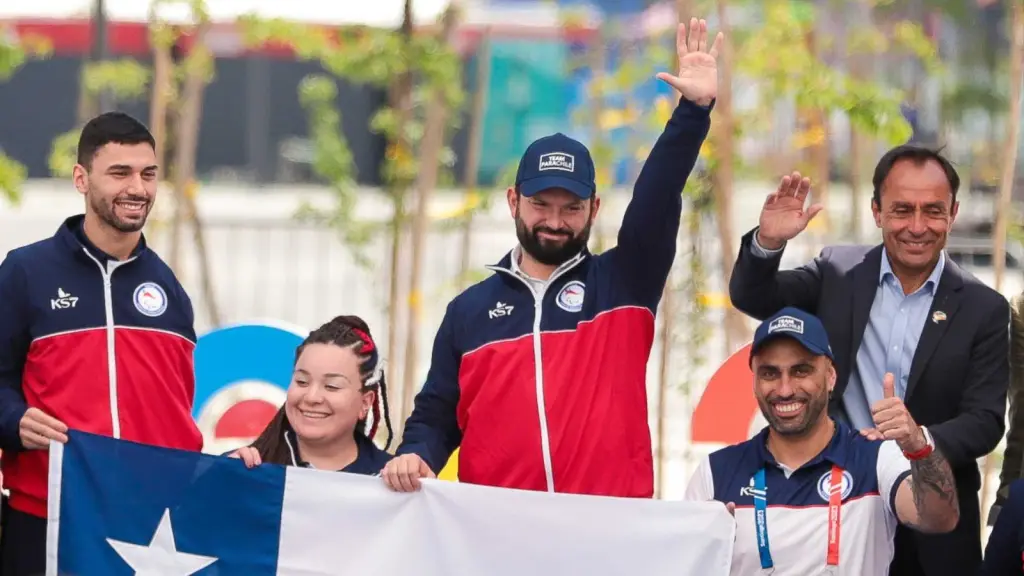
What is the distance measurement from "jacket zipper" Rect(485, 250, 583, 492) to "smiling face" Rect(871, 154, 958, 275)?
1038 mm

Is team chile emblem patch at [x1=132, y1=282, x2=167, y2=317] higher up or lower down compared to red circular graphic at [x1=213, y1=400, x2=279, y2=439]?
higher up

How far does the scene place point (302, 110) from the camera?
3131 centimetres

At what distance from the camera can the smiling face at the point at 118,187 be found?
485 cm

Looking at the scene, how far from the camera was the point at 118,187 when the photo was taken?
4852mm

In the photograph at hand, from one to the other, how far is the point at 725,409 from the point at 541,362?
2.49 m

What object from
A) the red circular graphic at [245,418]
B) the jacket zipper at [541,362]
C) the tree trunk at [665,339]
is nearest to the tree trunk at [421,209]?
the red circular graphic at [245,418]

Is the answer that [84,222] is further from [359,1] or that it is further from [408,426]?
[359,1]

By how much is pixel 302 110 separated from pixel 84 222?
2674 cm

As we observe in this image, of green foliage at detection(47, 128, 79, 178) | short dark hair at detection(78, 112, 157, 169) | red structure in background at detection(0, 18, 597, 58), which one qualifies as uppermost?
red structure in background at detection(0, 18, 597, 58)

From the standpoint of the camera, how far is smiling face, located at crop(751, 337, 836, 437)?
461 centimetres

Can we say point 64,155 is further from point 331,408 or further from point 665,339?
point 331,408

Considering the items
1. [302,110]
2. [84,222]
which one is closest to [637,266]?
[84,222]

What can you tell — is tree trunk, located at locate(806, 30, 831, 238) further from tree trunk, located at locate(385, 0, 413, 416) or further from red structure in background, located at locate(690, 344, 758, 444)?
red structure in background, located at locate(690, 344, 758, 444)

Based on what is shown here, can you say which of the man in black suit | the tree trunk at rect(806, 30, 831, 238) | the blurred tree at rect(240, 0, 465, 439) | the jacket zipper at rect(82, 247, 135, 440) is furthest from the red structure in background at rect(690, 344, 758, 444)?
the tree trunk at rect(806, 30, 831, 238)
